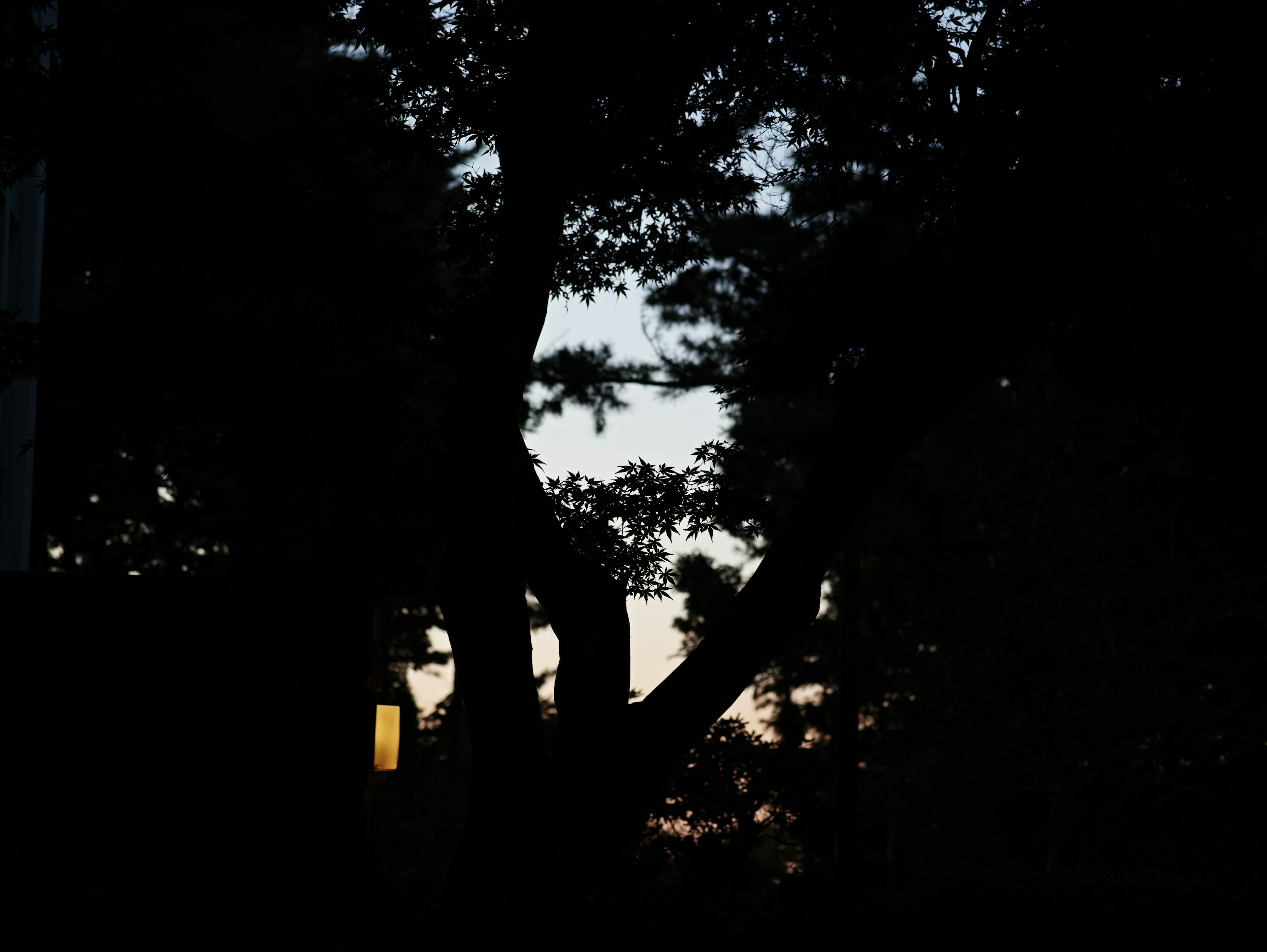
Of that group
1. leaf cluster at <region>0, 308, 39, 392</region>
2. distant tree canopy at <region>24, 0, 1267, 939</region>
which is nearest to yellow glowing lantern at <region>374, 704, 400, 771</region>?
distant tree canopy at <region>24, 0, 1267, 939</region>

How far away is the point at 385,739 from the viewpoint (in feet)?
38.9

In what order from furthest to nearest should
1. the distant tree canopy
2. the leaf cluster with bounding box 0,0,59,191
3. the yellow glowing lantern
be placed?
1. the yellow glowing lantern
2. the leaf cluster with bounding box 0,0,59,191
3. the distant tree canopy

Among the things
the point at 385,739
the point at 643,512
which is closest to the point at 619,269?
the point at 643,512

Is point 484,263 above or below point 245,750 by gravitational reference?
above

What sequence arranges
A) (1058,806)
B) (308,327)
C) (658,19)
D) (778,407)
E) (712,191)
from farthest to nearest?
(778,407) < (1058,806) < (308,327) < (712,191) < (658,19)

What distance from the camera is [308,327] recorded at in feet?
36.3

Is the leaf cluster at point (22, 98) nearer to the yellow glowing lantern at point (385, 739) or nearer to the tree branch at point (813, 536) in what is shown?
the tree branch at point (813, 536)

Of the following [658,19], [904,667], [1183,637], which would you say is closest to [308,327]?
[658,19]

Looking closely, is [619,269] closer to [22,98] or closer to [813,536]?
[813,536]

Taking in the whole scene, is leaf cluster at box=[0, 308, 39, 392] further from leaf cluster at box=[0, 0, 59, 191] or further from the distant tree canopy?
leaf cluster at box=[0, 0, 59, 191]

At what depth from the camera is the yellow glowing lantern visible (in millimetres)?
11773

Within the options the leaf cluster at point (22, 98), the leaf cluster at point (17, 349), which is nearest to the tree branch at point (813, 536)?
the leaf cluster at point (17, 349)

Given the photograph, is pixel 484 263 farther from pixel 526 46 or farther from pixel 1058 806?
pixel 1058 806

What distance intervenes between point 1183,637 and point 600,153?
50.6ft
